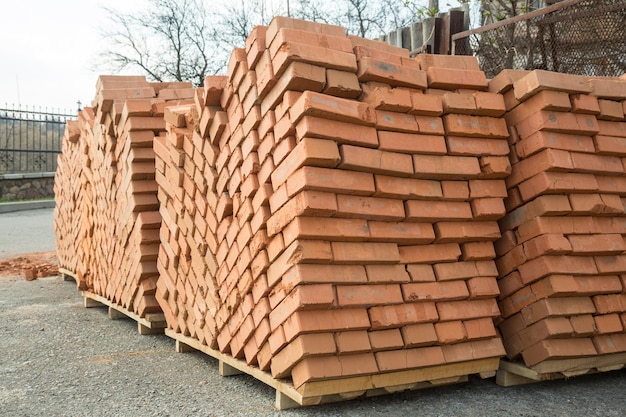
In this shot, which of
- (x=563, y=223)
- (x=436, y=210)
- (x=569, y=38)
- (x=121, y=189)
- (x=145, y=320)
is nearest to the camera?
(x=436, y=210)

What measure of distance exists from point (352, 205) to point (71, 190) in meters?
5.63

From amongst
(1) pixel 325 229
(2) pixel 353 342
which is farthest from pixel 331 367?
A: (1) pixel 325 229

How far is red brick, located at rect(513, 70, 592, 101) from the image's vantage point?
11.8ft

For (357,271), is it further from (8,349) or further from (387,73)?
(8,349)

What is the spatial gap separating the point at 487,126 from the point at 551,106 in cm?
36

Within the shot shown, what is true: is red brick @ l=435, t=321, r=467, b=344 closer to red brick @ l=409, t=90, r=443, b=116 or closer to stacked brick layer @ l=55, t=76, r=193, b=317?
red brick @ l=409, t=90, r=443, b=116

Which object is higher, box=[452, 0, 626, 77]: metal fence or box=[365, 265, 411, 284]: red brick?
box=[452, 0, 626, 77]: metal fence

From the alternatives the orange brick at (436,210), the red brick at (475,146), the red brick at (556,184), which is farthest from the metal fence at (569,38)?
the orange brick at (436,210)

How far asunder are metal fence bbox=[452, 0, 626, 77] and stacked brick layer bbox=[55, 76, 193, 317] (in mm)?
3101

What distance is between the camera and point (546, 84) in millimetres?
3598

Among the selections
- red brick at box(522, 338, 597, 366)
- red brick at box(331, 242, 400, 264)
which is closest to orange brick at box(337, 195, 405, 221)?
red brick at box(331, 242, 400, 264)

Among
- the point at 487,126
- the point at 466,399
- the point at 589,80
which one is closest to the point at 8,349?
the point at 466,399

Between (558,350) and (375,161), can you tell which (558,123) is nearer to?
(375,161)

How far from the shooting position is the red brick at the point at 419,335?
3336mm
